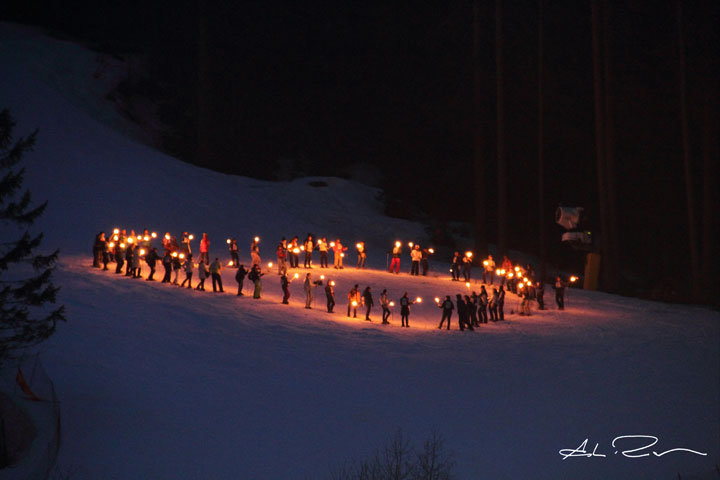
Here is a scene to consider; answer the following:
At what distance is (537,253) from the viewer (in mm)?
51062

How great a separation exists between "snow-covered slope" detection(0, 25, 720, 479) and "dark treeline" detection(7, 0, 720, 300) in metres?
14.0

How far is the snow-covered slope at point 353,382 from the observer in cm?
1398

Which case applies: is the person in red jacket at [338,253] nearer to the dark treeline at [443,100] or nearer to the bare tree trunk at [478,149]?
the bare tree trunk at [478,149]

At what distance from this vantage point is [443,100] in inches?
2148

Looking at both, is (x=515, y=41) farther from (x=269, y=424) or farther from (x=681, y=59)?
(x=269, y=424)

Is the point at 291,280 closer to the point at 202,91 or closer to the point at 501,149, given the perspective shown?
the point at 501,149

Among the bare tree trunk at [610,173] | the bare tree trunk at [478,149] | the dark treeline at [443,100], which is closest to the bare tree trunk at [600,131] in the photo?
the bare tree trunk at [610,173]

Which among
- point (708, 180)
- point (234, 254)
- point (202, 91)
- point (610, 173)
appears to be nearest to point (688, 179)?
point (708, 180)

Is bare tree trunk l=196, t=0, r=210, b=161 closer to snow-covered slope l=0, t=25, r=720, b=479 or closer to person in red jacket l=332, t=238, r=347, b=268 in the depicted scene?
snow-covered slope l=0, t=25, r=720, b=479

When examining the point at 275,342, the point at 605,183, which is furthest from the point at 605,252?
the point at 275,342

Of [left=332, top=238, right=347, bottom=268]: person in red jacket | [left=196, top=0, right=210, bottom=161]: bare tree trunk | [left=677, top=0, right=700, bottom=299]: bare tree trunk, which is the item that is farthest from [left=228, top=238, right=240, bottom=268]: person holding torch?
[left=677, top=0, right=700, bottom=299]: bare tree trunk

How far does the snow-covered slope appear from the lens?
14.0 meters

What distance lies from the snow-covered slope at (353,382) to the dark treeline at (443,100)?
14027 millimetres

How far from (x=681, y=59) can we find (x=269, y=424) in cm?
3082
